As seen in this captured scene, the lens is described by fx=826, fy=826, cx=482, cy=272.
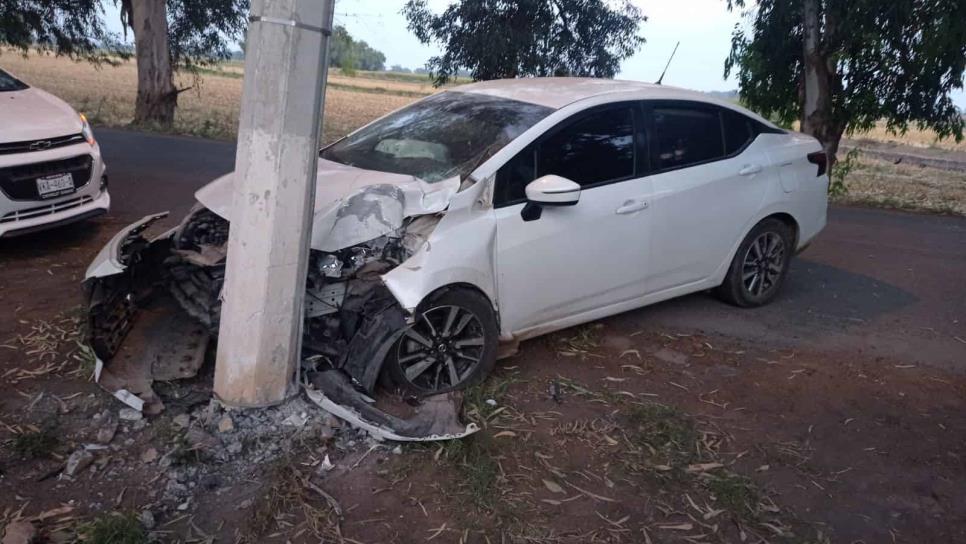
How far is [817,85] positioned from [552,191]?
998 centimetres

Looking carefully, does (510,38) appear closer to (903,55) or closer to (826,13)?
(826,13)

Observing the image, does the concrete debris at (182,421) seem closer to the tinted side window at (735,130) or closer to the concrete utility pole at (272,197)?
the concrete utility pole at (272,197)

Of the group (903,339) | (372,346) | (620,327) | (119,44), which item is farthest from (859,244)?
(119,44)

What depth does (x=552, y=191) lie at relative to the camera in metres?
4.70

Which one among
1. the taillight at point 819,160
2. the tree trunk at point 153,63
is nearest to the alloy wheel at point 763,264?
the taillight at point 819,160

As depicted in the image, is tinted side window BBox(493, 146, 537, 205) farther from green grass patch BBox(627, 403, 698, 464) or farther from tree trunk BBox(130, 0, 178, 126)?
tree trunk BBox(130, 0, 178, 126)

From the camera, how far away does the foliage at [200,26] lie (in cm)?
1928

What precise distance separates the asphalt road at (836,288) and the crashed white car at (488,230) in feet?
1.47

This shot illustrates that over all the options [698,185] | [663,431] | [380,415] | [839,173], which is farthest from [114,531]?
[839,173]

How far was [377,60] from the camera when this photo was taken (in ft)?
289

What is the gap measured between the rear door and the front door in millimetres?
176

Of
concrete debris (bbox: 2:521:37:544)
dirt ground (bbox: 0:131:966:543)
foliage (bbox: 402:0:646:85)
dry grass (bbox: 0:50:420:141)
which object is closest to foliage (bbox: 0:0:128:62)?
dry grass (bbox: 0:50:420:141)

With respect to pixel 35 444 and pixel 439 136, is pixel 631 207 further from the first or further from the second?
pixel 35 444

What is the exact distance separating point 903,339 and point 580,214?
9.54ft
